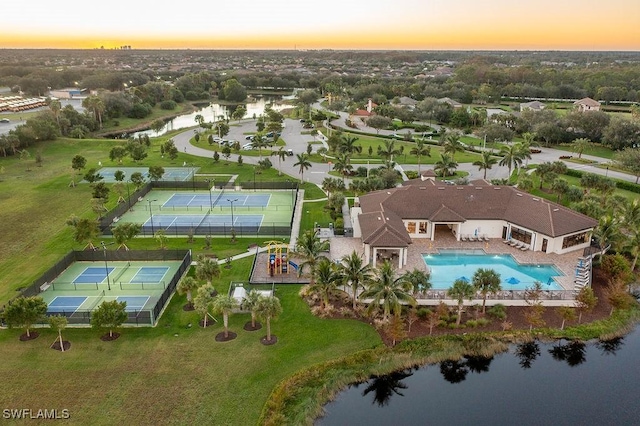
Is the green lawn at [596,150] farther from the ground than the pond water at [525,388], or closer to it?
farther from the ground

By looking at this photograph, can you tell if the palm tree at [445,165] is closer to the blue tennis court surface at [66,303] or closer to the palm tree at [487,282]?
the palm tree at [487,282]

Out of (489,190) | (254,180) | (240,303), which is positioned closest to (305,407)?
(240,303)

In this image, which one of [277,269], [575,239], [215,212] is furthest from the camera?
[215,212]

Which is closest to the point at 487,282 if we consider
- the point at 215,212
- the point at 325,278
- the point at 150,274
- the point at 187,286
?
the point at 325,278

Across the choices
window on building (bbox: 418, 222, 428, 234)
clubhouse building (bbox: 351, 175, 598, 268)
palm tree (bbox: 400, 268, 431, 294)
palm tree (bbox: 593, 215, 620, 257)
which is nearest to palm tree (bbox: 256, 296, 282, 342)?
palm tree (bbox: 400, 268, 431, 294)

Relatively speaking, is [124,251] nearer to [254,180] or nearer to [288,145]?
[254,180]

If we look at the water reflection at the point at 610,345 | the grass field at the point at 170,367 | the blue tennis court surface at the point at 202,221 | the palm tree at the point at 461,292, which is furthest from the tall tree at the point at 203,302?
the water reflection at the point at 610,345

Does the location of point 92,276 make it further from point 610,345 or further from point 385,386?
point 610,345
